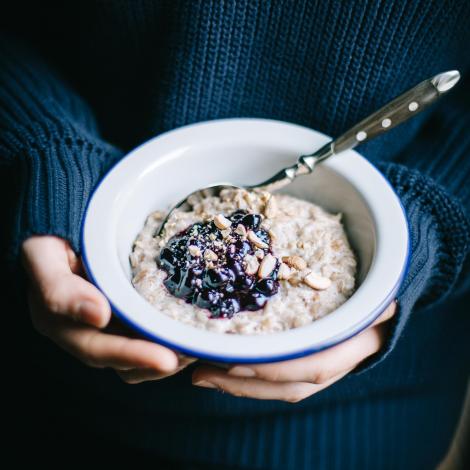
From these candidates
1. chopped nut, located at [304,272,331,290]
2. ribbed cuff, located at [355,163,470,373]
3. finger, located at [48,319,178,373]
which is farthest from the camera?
ribbed cuff, located at [355,163,470,373]

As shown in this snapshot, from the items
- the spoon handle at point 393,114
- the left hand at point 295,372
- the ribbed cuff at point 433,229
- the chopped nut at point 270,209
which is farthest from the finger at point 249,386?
the spoon handle at point 393,114

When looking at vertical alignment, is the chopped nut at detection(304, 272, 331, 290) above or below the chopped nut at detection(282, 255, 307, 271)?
below

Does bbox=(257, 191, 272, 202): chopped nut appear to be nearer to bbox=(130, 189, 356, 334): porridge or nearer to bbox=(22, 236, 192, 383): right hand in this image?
bbox=(130, 189, 356, 334): porridge

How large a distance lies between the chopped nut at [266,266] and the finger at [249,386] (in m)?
0.15

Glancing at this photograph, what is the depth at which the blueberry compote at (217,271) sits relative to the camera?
0.79m

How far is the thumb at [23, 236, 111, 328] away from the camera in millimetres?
709

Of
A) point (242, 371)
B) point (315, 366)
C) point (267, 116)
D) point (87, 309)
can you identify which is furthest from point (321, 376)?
point (267, 116)

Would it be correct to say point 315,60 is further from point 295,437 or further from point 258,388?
point 295,437

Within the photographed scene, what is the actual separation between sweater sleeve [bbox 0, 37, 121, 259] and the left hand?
0.32 m

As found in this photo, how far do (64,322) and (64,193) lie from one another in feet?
0.72

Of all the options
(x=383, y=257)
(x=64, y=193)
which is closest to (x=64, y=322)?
(x=64, y=193)

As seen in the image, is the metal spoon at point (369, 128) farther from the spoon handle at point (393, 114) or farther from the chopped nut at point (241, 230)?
the chopped nut at point (241, 230)

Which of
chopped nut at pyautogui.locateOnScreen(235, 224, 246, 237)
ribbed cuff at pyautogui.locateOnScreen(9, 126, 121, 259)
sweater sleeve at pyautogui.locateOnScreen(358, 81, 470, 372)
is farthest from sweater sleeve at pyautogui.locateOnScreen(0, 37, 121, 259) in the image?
sweater sleeve at pyautogui.locateOnScreen(358, 81, 470, 372)

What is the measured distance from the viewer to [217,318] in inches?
30.5
